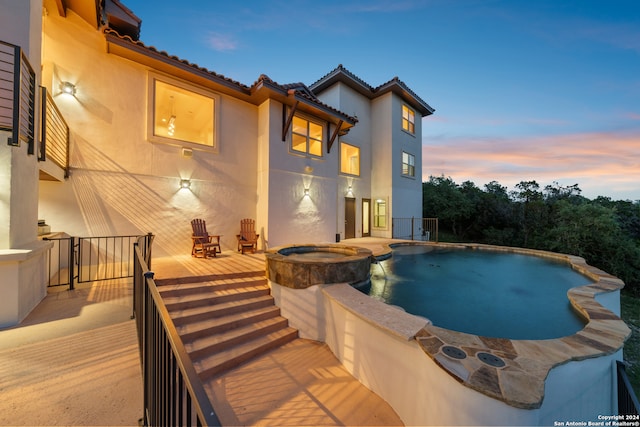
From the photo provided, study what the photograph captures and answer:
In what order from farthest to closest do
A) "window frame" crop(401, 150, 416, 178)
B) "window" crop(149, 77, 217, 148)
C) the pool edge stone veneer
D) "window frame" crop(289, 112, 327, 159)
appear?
"window frame" crop(401, 150, 416, 178) < "window frame" crop(289, 112, 327, 159) < "window" crop(149, 77, 217, 148) < the pool edge stone veneer

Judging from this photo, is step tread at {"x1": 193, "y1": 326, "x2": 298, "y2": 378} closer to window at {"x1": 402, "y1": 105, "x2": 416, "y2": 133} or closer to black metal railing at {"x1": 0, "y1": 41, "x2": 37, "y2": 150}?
black metal railing at {"x1": 0, "y1": 41, "x2": 37, "y2": 150}

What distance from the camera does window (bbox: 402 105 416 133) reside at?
12992 mm

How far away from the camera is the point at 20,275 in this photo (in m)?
3.16

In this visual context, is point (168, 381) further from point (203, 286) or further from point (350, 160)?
point (350, 160)

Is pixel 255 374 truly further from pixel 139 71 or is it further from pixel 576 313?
pixel 139 71

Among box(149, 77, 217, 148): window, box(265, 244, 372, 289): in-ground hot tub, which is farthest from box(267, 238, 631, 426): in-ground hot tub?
box(149, 77, 217, 148): window

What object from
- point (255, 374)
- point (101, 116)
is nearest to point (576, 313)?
point (255, 374)

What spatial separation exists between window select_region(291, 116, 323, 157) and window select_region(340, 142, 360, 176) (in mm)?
2686

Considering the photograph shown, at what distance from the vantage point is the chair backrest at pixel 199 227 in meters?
6.74

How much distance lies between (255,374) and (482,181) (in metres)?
28.8

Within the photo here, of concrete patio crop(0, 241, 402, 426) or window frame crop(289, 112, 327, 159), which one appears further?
window frame crop(289, 112, 327, 159)

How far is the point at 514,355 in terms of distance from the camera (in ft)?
6.95

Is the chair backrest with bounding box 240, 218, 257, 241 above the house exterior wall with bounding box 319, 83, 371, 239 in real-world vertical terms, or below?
below

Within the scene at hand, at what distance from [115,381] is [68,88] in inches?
262
